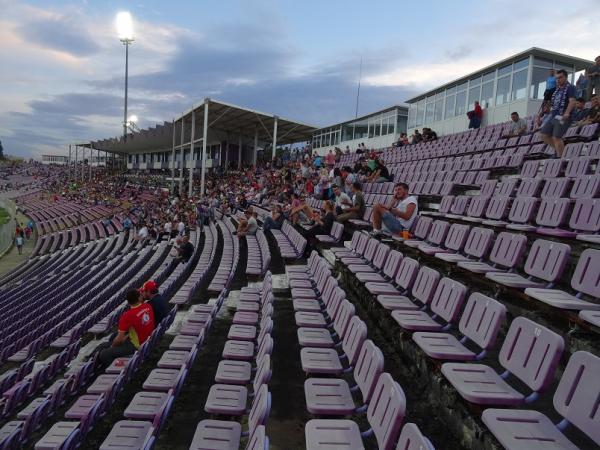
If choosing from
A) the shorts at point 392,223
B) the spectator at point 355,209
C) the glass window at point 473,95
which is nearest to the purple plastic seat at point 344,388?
the shorts at point 392,223

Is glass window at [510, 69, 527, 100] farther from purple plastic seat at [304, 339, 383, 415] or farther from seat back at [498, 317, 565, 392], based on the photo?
purple plastic seat at [304, 339, 383, 415]

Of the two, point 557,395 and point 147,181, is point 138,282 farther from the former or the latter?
point 147,181

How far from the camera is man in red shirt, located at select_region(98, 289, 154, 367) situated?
18.4ft

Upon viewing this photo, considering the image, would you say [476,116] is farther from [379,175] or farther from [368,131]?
[368,131]

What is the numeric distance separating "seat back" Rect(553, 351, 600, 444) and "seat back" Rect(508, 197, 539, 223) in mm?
3667

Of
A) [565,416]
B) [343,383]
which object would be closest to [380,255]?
[343,383]

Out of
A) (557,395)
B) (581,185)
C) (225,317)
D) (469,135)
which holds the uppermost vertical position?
(469,135)

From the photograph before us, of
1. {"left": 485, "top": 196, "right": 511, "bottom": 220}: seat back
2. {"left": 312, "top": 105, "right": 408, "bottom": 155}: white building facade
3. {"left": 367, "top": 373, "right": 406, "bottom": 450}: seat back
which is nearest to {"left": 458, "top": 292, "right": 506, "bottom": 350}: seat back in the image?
{"left": 367, "top": 373, "right": 406, "bottom": 450}: seat back

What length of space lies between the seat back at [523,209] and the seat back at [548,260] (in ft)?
4.95

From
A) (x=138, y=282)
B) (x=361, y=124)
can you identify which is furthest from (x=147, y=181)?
(x=138, y=282)

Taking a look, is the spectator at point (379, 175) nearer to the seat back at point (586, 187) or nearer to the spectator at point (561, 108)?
the spectator at point (561, 108)

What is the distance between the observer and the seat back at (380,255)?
588 centimetres

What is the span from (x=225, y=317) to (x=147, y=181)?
44810 mm

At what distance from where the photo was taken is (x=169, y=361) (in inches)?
181
